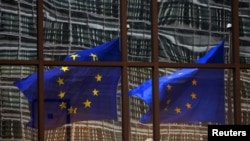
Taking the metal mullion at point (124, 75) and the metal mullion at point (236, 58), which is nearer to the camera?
the metal mullion at point (124, 75)

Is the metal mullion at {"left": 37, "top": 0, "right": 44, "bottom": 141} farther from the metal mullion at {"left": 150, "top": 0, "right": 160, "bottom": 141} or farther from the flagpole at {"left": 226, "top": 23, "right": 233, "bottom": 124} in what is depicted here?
the flagpole at {"left": 226, "top": 23, "right": 233, "bottom": 124}

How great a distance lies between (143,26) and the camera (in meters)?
9.59

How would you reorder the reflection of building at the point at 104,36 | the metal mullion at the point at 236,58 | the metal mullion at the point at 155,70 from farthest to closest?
the metal mullion at the point at 236,58
the metal mullion at the point at 155,70
the reflection of building at the point at 104,36

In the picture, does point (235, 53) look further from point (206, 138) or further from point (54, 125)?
point (54, 125)

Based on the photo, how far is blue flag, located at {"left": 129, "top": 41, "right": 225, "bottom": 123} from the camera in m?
9.54

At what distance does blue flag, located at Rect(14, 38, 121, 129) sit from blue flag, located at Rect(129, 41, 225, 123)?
446mm

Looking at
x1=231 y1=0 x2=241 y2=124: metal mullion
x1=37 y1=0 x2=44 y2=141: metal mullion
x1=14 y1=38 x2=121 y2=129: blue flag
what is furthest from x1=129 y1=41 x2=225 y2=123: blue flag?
x1=37 y1=0 x2=44 y2=141: metal mullion

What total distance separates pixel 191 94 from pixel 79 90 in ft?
5.95

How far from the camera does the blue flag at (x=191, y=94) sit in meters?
9.54

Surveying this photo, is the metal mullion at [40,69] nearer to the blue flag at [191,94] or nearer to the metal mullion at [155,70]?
the blue flag at [191,94]

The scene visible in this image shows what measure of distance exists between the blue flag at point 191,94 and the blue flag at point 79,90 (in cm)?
45

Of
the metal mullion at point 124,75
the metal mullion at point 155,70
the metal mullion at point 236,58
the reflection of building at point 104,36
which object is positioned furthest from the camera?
the metal mullion at point 236,58

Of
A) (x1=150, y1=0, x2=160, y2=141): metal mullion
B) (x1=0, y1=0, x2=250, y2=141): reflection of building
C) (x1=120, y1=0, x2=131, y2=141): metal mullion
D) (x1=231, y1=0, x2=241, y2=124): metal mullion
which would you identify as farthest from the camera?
(x1=231, y1=0, x2=241, y2=124): metal mullion

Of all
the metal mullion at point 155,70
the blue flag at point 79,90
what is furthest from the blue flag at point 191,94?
the blue flag at point 79,90
